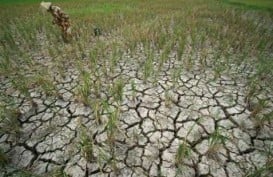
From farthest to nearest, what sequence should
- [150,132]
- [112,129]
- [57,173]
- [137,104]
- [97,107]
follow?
1. [137,104]
2. [97,107]
3. [150,132]
4. [112,129]
5. [57,173]

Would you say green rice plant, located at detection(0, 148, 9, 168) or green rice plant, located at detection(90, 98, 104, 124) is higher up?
green rice plant, located at detection(90, 98, 104, 124)

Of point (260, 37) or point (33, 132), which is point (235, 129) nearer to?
point (33, 132)

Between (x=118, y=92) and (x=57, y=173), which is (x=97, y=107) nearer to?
(x=118, y=92)

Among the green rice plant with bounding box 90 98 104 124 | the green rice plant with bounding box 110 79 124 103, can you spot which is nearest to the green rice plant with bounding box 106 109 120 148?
the green rice plant with bounding box 90 98 104 124

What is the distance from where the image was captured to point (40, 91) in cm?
392

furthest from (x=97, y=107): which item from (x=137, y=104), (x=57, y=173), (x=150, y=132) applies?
(x=57, y=173)

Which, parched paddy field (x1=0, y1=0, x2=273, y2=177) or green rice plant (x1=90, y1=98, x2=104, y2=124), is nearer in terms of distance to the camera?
parched paddy field (x1=0, y1=0, x2=273, y2=177)

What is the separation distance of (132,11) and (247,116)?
7.61 meters

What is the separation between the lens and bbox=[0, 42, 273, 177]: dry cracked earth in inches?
101

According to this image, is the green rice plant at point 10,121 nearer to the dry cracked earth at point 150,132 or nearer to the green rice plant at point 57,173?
the dry cracked earth at point 150,132

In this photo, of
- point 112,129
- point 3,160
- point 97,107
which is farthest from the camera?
point 97,107

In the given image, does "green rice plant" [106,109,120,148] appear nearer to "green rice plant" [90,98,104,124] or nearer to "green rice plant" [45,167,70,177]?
"green rice plant" [90,98,104,124]

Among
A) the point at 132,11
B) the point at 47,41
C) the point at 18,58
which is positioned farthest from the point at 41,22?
the point at 132,11

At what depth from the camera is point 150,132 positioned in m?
3.04
